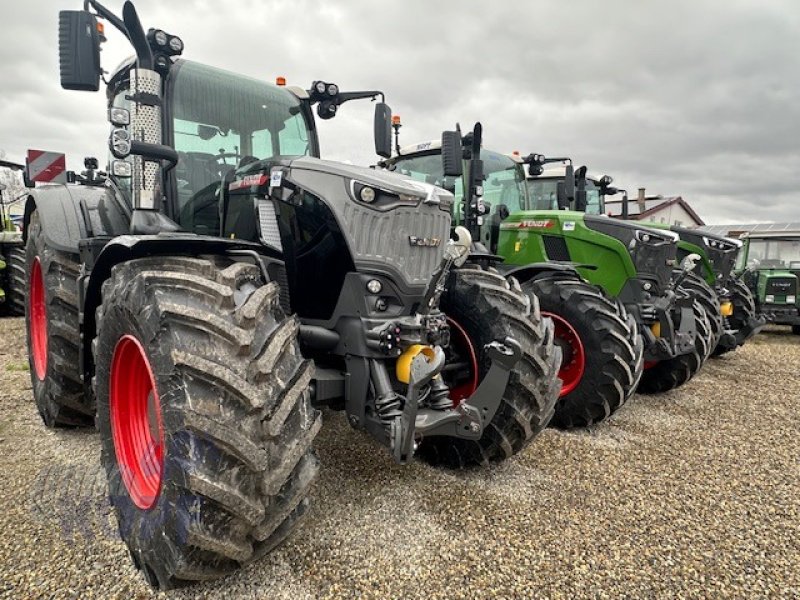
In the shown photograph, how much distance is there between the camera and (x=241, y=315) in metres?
1.90

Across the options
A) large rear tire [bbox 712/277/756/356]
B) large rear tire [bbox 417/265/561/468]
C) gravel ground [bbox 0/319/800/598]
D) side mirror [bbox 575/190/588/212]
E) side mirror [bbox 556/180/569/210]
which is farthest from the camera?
large rear tire [bbox 712/277/756/356]

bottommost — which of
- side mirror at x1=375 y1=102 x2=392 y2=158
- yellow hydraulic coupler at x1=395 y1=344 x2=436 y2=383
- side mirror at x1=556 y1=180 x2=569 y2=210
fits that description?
yellow hydraulic coupler at x1=395 y1=344 x2=436 y2=383

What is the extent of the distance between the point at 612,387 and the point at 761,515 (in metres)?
1.33

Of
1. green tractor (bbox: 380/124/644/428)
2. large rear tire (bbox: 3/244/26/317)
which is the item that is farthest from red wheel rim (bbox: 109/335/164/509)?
large rear tire (bbox: 3/244/26/317)

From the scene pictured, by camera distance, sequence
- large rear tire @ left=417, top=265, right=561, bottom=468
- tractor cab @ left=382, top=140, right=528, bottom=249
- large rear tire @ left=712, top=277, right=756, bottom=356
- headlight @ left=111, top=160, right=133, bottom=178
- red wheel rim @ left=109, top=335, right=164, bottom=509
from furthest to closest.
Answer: large rear tire @ left=712, top=277, right=756, bottom=356 < tractor cab @ left=382, top=140, right=528, bottom=249 < large rear tire @ left=417, top=265, right=561, bottom=468 < headlight @ left=111, top=160, right=133, bottom=178 < red wheel rim @ left=109, top=335, right=164, bottom=509

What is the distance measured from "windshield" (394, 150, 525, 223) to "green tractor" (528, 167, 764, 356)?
874mm

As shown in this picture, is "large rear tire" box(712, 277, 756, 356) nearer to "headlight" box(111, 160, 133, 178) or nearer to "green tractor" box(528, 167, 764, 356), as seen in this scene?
"green tractor" box(528, 167, 764, 356)

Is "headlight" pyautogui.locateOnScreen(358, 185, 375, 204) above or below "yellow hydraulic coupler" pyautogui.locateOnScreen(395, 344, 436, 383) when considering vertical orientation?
above

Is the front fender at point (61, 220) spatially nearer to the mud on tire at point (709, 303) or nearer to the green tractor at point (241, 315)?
the green tractor at point (241, 315)

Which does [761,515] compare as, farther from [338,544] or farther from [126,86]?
[126,86]

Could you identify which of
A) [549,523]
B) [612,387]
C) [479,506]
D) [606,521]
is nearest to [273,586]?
[479,506]

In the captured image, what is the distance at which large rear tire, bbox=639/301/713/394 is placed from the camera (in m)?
5.25

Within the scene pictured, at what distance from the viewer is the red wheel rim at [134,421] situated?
2307 mm

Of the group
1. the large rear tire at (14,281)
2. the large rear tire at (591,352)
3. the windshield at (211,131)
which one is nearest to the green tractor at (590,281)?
the large rear tire at (591,352)
